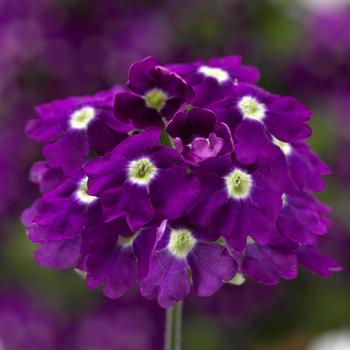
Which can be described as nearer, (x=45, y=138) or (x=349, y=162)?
(x=45, y=138)

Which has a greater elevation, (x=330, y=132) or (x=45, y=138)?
(x=45, y=138)

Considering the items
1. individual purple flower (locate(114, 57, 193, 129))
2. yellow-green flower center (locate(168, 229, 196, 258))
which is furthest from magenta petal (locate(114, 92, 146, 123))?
yellow-green flower center (locate(168, 229, 196, 258))

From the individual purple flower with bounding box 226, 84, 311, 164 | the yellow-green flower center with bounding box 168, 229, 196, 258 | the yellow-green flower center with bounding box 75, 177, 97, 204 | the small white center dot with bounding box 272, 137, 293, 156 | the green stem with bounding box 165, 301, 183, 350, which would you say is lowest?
the green stem with bounding box 165, 301, 183, 350

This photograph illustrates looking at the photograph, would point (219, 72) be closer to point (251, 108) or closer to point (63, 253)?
point (251, 108)

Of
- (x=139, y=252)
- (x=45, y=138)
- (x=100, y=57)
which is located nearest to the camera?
(x=139, y=252)

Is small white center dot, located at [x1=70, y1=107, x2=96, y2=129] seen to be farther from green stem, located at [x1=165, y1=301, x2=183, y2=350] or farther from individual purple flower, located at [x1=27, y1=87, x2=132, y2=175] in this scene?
green stem, located at [x1=165, y1=301, x2=183, y2=350]

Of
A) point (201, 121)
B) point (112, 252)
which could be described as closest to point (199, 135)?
point (201, 121)

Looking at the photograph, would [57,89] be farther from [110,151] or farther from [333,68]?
[110,151]

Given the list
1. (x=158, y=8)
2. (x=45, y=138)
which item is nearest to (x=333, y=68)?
(x=158, y=8)
